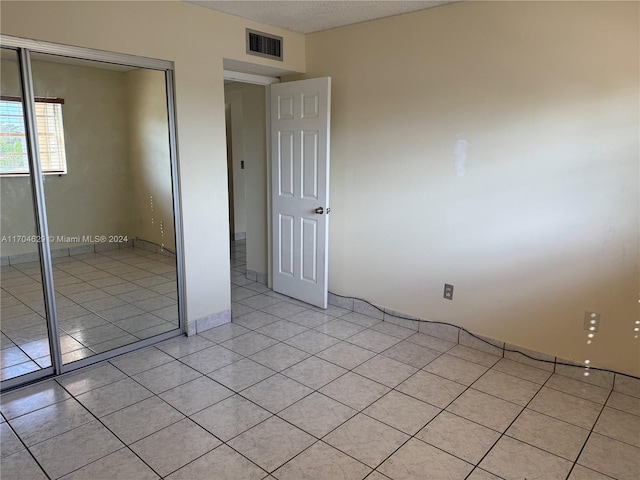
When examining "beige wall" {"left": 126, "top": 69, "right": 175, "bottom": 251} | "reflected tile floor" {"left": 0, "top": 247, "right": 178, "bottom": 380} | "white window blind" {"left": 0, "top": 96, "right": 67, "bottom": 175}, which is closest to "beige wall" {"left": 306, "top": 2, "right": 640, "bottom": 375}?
"beige wall" {"left": 126, "top": 69, "right": 175, "bottom": 251}

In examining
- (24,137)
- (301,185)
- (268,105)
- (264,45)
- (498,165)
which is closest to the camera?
(24,137)

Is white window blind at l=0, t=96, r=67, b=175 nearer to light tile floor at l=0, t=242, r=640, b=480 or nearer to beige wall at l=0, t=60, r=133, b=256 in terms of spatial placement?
beige wall at l=0, t=60, r=133, b=256

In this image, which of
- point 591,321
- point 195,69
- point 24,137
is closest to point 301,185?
point 195,69

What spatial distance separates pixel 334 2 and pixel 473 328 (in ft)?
8.55

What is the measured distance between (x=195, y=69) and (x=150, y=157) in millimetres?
741

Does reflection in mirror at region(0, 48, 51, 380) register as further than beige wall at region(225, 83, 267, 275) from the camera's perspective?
No

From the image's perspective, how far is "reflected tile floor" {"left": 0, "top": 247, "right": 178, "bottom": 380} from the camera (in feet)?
9.13

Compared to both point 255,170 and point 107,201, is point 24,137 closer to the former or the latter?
point 107,201

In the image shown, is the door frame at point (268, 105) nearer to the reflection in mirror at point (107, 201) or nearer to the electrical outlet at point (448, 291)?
the reflection in mirror at point (107, 201)

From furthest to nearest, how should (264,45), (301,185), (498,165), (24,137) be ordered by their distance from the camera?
1. (301,185)
2. (264,45)
3. (498,165)
4. (24,137)

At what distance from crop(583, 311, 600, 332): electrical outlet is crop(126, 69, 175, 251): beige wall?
9.74 feet

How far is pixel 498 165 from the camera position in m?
3.04

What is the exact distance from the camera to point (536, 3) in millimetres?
2738

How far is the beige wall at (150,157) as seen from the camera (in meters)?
3.13
